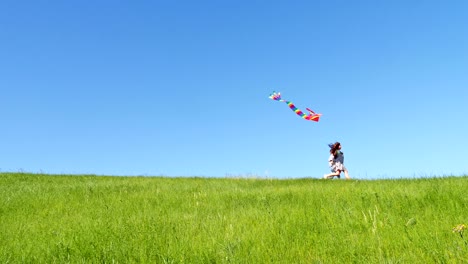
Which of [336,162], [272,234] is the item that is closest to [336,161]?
[336,162]

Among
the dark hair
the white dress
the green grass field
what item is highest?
the dark hair

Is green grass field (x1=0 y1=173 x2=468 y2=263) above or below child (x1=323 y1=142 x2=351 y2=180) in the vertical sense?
below

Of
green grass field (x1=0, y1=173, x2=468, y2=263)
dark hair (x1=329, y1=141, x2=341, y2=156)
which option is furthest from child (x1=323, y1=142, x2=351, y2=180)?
green grass field (x1=0, y1=173, x2=468, y2=263)

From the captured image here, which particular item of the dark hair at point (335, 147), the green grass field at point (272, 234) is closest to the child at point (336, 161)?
the dark hair at point (335, 147)

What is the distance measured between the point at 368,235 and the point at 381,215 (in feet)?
2.70

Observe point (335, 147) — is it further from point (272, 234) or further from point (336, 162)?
point (272, 234)

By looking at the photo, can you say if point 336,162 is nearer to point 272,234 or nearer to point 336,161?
point 336,161

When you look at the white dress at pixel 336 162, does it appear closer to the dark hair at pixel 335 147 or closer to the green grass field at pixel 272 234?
the dark hair at pixel 335 147

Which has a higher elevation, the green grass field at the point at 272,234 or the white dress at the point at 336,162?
the white dress at the point at 336,162

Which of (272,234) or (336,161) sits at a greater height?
(336,161)

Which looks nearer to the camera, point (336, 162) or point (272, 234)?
point (272, 234)

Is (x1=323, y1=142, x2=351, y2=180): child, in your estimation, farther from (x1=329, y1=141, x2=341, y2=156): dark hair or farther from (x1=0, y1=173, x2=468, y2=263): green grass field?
(x1=0, y1=173, x2=468, y2=263): green grass field

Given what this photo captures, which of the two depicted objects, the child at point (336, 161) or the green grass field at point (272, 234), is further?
the child at point (336, 161)

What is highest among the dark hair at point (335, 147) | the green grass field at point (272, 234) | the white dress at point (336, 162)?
the dark hair at point (335, 147)
